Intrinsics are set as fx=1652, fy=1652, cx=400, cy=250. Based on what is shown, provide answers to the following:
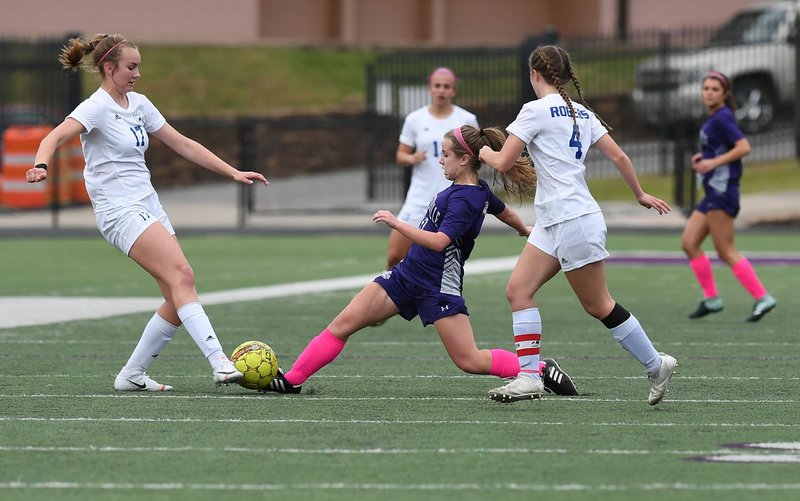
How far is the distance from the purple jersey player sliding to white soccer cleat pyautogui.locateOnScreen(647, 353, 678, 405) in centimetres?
91

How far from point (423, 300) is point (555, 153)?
3.50 ft

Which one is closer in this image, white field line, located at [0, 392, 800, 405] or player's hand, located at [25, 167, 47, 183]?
player's hand, located at [25, 167, 47, 183]

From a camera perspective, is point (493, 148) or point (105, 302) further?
point (105, 302)

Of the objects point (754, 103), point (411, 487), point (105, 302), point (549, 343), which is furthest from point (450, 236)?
point (754, 103)

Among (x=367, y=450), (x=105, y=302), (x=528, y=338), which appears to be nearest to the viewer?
(x=367, y=450)

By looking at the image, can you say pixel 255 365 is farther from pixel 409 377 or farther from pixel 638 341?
pixel 638 341

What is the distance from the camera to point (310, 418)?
840 centimetres

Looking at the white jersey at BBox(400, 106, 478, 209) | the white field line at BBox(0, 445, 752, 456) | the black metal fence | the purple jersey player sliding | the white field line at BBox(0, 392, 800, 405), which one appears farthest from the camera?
the black metal fence

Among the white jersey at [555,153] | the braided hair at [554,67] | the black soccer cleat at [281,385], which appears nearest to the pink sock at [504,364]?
the white jersey at [555,153]

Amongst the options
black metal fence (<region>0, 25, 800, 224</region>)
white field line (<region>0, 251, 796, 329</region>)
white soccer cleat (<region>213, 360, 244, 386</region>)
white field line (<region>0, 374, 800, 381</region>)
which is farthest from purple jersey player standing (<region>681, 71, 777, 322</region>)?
black metal fence (<region>0, 25, 800, 224</region>)

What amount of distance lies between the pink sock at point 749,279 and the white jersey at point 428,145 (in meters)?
2.51

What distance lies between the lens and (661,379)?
8.66 meters

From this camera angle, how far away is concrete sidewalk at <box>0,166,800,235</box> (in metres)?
25.1

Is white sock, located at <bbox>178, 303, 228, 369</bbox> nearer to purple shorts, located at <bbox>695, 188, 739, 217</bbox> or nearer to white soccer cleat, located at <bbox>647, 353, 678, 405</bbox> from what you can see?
white soccer cleat, located at <bbox>647, 353, 678, 405</bbox>
